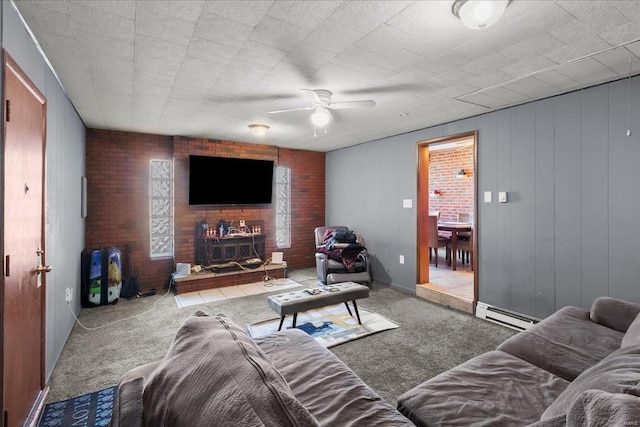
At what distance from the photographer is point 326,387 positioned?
146 cm

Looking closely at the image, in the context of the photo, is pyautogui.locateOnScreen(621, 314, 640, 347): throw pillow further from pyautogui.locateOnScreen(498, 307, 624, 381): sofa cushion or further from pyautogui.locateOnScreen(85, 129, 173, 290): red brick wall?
pyautogui.locateOnScreen(85, 129, 173, 290): red brick wall

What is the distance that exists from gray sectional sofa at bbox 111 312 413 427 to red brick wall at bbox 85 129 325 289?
399 cm

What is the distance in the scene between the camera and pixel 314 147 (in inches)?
242

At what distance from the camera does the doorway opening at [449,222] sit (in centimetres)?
415

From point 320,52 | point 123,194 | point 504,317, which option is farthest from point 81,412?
point 504,317

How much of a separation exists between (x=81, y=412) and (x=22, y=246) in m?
1.12

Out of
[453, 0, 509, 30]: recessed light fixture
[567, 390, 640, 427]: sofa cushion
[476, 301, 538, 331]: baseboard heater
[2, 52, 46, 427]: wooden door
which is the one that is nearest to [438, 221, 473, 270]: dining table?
[476, 301, 538, 331]: baseboard heater

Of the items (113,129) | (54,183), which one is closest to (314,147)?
(113,129)

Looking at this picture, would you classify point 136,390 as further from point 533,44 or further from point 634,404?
point 533,44

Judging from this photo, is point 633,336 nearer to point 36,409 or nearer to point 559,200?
point 559,200

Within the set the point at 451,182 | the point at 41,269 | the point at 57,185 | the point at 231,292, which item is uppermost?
the point at 451,182

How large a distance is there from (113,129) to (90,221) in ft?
4.39

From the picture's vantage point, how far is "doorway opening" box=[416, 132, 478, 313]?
4148 mm

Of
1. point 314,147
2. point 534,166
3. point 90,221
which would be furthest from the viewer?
point 314,147
